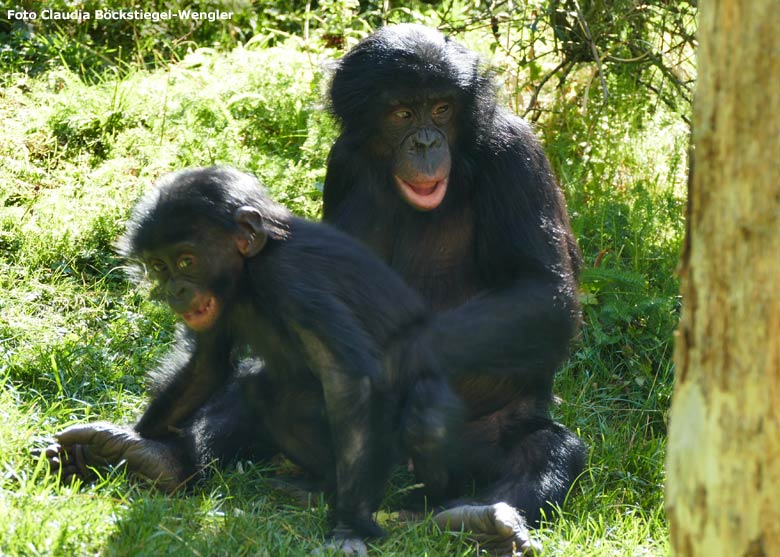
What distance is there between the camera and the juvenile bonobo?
4.81m

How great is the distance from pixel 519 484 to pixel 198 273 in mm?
1874

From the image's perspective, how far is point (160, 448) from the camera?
17.4ft

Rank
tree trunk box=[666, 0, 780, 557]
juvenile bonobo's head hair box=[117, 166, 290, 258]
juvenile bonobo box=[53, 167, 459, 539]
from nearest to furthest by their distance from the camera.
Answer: tree trunk box=[666, 0, 780, 557], juvenile bonobo box=[53, 167, 459, 539], juvenile bonobo's head hair box=[117, 166, 290, 258]

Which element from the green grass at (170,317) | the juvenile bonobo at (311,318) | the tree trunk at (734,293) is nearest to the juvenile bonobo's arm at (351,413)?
the juvenile bonobo at (311,318)

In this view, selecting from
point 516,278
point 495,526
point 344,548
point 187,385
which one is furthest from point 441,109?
point 344,548

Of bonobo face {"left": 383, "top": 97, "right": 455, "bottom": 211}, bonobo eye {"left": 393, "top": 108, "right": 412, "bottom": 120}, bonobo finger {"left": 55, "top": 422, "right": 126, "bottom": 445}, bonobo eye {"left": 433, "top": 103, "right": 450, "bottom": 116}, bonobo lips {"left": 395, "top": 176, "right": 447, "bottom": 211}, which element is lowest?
bonobo finger {"left": 55, "top": 422, "right": 126, "bottom": 445}

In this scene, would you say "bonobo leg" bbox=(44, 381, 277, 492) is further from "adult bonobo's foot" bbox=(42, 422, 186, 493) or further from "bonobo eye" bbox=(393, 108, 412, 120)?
"bonobo eye" bbox=(393, 108, 412, 120)

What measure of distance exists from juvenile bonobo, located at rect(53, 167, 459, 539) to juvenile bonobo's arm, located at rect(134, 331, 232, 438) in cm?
8

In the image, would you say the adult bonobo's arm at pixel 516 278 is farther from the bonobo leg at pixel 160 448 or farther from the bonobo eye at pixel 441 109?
the bonobo leg at pixel 160 448

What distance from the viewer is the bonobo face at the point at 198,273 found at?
196 inches

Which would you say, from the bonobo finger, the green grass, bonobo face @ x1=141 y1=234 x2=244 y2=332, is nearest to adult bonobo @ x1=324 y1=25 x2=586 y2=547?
the green grass

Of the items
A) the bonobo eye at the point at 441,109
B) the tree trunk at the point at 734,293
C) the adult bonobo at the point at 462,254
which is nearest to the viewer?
the tree trunk at the point at 734,293

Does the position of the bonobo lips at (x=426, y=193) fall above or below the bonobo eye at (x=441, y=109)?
below

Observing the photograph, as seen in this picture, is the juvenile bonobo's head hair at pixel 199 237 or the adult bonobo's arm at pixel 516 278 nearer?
the juvenile bonobo's head hair at pixel 199 237
